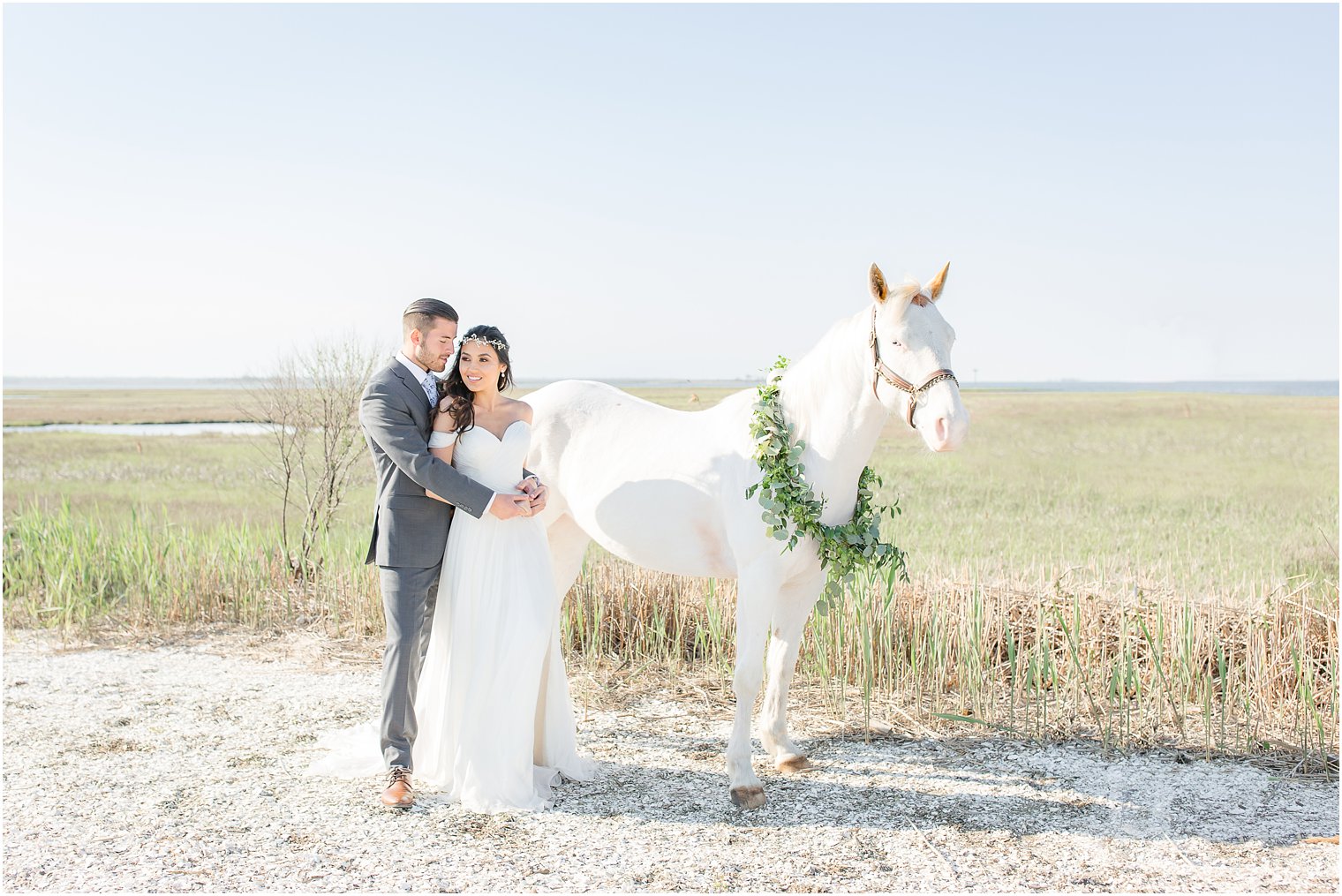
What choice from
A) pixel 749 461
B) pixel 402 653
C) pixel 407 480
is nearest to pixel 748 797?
pixel 749 461

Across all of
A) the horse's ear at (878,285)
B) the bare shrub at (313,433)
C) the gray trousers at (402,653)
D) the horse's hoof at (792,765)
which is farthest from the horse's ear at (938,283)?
the bare shrub at (313,433)

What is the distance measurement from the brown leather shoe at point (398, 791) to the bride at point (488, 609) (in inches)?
6.3

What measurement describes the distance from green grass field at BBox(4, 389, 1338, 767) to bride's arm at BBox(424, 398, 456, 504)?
189 centimetres

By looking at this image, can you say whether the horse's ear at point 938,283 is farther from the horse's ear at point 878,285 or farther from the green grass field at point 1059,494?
the green grass field at point 1059,494

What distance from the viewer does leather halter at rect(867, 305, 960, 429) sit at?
3342mm

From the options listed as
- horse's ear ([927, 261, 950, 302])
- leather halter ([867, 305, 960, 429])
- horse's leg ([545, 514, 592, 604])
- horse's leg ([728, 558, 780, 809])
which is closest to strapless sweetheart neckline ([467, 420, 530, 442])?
horse's leg ([545, 514, 592, 604])

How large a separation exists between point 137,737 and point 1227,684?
228 inches

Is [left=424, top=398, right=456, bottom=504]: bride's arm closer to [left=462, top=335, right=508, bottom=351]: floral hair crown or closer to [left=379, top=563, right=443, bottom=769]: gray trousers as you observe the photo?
[left=462, top=335, right=508, bottom=351]: floral hair crown

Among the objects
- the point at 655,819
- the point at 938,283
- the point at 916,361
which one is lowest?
the point at 655,819

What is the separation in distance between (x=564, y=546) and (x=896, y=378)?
216cm

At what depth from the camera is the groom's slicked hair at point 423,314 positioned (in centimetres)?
378

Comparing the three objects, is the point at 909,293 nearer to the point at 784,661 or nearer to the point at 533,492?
the point at 533,492

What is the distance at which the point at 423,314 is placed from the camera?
3785mm

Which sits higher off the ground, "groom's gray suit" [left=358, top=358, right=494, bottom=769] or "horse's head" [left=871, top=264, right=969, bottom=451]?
"horse's head" [left=871, top=264, right=969, bottom=451]
